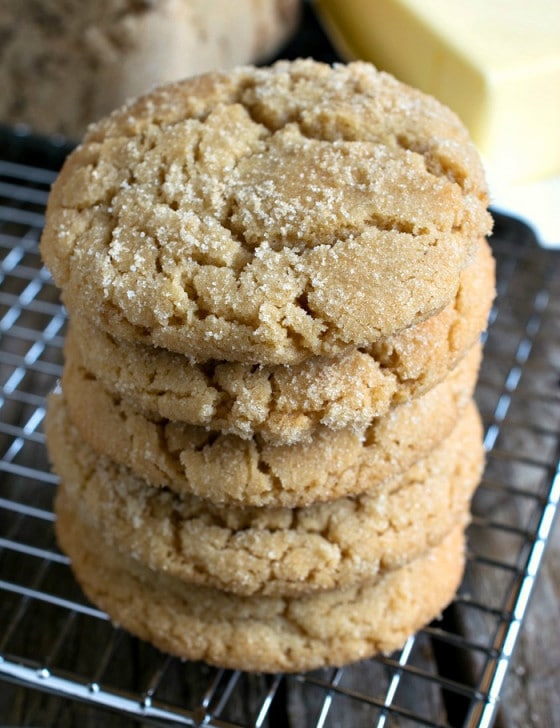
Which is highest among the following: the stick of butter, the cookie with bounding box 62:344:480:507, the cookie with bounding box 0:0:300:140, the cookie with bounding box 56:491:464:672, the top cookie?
the stick of butter

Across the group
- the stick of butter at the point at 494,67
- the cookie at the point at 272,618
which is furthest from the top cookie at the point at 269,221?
the stick of butter at the point at 494,67

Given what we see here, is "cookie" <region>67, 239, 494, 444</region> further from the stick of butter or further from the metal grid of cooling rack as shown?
the stick of butter

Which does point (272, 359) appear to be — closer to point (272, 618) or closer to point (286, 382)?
point (286, 382)

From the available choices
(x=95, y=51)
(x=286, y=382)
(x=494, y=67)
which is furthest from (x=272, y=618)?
(x=95, y=51)

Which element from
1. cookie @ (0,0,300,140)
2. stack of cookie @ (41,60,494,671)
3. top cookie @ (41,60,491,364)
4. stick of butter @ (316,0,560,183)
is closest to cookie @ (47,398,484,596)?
stack of cookie @ (41,60,494,671)

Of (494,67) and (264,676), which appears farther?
(494,67)

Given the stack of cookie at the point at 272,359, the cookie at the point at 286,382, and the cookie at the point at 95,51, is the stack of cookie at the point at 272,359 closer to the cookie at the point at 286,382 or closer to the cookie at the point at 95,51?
the cookie at the point at 286,382
